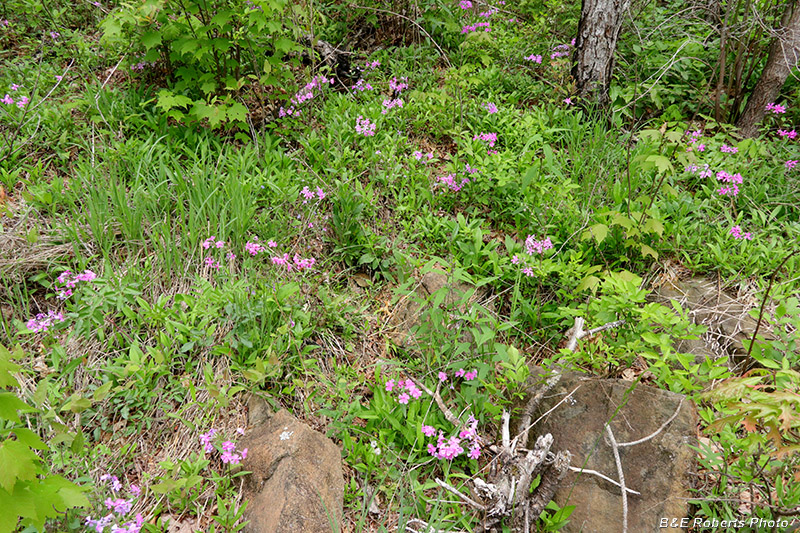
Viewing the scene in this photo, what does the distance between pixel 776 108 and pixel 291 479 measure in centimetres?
439

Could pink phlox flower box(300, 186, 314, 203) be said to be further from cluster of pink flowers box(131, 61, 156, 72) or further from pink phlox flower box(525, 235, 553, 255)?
cluster of pink flowers box(131, 61, 156, 72)

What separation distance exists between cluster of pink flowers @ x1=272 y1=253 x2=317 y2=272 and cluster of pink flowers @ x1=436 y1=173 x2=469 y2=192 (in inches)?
45.7

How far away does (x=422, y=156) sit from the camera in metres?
3.77

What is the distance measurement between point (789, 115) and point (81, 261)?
5.44 meters

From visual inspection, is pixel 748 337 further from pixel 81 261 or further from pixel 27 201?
pixel 27 201

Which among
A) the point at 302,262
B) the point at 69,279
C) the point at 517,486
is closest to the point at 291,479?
the point at 517,486

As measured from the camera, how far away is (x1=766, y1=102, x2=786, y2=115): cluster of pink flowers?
377cm

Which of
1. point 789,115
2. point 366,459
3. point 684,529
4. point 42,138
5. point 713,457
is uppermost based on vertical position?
point 789,115

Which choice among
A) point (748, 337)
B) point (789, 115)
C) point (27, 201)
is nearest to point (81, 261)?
point (27, 201)

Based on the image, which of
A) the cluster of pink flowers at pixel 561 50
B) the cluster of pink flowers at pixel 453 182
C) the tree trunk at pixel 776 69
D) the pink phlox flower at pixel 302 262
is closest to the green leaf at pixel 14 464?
the pink phlox flower at pixel 302 262

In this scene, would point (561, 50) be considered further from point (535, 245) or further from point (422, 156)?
point (535, 245)

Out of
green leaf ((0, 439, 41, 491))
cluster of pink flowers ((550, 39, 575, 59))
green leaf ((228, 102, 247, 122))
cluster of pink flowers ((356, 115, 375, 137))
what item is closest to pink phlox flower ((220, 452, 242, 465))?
green leaf ((0, 439, 41, 491))

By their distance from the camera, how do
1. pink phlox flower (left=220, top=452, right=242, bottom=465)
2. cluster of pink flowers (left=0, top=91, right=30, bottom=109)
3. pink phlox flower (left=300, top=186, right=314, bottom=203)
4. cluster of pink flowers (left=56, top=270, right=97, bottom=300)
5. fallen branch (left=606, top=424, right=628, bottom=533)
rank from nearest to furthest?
1. fallen branch (left=606, top=424, right=628, bottom=533)
2. pink phlox flower (left=220, top=452, right=242, bottom=465)
3. cluster of pink flowers (left=56, top=270, right=97, bottom=300)
4. pink phlox flower (left=300, top=186, right=314, bottom=203)
5. cluster of pink flowers (left=0, top=91, right=30, bottom=109)

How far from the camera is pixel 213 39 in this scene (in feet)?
11.0
